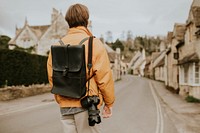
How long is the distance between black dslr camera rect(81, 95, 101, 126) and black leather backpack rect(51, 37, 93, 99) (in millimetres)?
73

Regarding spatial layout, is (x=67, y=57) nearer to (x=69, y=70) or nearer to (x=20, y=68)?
(x=69, y=70)

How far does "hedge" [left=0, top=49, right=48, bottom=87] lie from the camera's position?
63.8ft

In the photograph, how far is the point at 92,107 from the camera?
2.84 metres

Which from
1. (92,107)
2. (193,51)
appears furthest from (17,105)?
(92,107)

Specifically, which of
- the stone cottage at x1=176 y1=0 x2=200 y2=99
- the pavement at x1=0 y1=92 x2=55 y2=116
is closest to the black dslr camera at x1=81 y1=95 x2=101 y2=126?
the pavement at x1=0 y1=92 x2=55 y2=116

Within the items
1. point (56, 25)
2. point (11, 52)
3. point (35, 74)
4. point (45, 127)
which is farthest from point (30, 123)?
point (56, 25)

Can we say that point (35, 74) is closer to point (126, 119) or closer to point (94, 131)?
point (126, 119)

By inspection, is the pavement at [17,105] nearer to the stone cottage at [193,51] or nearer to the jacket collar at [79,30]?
the stone cottage at [193,51]

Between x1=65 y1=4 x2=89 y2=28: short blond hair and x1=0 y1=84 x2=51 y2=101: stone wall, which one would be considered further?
x1=0 y1=84 x2=51 y2=101: stone wall

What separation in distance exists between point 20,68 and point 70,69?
19337 mm

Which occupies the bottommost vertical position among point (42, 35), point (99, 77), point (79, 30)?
point (99, 77)

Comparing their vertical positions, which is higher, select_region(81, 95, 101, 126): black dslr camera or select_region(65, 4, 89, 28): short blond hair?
select_region(65, 4, 89, 28): short blond hair

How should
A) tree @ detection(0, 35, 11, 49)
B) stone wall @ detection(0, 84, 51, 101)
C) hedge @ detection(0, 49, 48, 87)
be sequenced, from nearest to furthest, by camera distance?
stone wall @ detection(0, 84, 51, 101)
hedge @ detection(0, 49, 48, 87)
tree @ detection(0, 35, 11, 49)

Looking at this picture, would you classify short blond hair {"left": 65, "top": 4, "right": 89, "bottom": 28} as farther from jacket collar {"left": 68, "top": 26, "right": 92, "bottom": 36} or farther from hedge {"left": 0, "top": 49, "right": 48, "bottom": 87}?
hedge {"left": 0, "top": 49, "right": 48, "bottom": 87}
